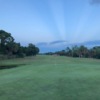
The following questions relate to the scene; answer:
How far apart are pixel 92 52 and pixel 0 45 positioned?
1599cm

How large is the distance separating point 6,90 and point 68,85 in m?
2.52

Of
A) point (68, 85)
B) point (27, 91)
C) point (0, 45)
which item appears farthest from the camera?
point (0, 45)

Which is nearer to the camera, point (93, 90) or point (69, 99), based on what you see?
point (69, 99)

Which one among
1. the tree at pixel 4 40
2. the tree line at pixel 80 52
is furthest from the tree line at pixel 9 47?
the tree line at pixel 80 52

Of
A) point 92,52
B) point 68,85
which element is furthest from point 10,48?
point 68,85

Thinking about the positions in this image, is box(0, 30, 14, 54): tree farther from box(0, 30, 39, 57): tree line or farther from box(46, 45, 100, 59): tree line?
box(46, 45, 100, 59): tree line

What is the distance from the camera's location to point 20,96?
35.5ft

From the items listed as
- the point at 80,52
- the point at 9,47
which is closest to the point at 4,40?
the point at 9,47

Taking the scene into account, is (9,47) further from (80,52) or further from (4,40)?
(80,52)

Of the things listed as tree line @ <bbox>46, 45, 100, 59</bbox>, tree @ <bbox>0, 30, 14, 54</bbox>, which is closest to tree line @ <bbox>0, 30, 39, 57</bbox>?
tree @ <bbox>0, 30, 14, 54</bbox>

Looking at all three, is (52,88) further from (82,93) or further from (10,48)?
(10,48)

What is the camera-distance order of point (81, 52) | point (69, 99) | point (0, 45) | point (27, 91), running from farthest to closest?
point (81, 52) < point (0, 45) < point (27, 91) < point (69, 99)

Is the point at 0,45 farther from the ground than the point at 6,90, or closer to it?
farther from the ground

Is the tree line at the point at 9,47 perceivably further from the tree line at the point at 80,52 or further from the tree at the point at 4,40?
the tree line at the point at 80,52
